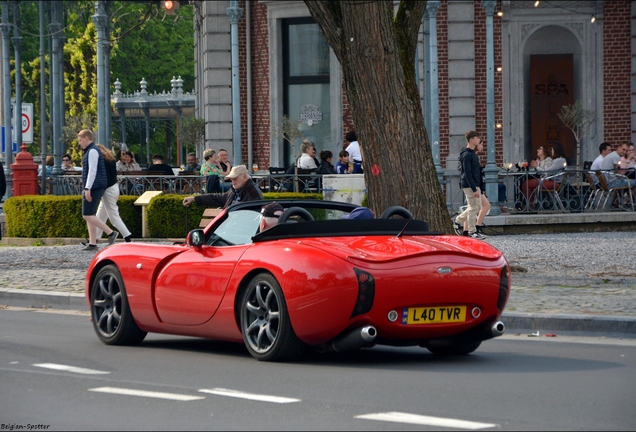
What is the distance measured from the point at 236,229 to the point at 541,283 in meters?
5.62

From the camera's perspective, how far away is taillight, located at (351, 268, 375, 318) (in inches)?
314

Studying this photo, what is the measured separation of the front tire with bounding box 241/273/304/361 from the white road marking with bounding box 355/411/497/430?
1911 millimetres

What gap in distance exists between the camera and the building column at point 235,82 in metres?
26.7

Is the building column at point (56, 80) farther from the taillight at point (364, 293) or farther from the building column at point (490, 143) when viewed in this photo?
the taillight at point (364, 293)

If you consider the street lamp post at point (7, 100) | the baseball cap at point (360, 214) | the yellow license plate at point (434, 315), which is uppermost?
the street lamp post at point (7, 100)

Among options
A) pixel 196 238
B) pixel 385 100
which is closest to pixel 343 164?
pixel 385 100

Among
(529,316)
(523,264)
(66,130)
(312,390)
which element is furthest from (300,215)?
(66,130)

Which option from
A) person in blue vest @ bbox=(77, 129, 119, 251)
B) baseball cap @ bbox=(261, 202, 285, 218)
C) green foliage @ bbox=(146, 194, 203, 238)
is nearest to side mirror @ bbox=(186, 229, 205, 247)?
baseball cap @ bbox=(261, 202, 285, 218)

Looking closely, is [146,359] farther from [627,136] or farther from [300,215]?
[627,136]

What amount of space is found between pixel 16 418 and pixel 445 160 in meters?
22.4

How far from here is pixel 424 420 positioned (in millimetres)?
6262

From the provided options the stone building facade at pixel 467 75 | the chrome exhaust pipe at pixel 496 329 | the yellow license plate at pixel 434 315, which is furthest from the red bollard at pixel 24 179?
the yellow license plate at pixel 434 315

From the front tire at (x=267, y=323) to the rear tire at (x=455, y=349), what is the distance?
1.27 metres

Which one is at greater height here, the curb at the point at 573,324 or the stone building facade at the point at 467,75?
the stone building facade at the point at 467,75
